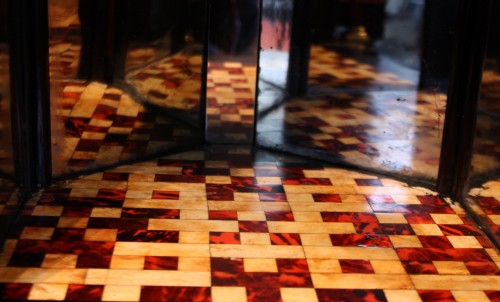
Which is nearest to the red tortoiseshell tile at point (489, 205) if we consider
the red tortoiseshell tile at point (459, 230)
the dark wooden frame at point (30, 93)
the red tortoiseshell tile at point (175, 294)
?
the red tortoiseshell tile at point (459, 230)

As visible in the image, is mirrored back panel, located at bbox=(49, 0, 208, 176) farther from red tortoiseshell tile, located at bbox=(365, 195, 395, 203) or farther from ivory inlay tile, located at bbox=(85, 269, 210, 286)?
red tortoiseshell tile, located at bbox=(365, 195, 395, 203)

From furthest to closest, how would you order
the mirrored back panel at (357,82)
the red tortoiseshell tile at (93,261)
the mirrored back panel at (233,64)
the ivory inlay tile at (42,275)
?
the mirrored back panel at (233,64) → the mirrored back panel at (357,82) → the red tortoiseshell tile at (93,261) → the ivory inlay tile at (42,275)

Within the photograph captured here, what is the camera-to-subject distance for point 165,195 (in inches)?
117

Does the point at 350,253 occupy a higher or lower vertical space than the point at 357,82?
lower

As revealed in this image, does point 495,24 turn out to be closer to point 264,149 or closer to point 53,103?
point 264,149

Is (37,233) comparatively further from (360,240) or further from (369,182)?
(369,182)

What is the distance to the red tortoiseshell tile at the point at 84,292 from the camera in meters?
2.16

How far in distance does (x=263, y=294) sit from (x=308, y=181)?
3.33 ft

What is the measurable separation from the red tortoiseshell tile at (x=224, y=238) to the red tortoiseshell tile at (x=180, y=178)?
0.53m

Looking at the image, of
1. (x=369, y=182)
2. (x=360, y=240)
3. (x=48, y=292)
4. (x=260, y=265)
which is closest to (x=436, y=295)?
(x=360, y=240)

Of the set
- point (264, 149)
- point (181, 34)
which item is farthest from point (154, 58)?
point (264, 149)

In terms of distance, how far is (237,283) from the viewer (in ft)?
7.52

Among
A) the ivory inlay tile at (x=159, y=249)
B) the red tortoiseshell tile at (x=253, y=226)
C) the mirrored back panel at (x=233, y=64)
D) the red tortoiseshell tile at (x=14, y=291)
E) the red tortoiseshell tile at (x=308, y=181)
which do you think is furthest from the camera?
the mirrored back panel at (x=233, y=64)

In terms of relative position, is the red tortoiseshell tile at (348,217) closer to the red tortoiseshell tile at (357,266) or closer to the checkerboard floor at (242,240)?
the checkerboard floor at (242,240)
